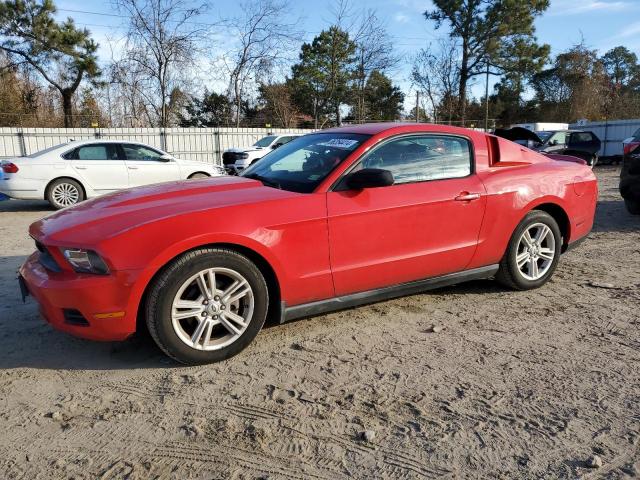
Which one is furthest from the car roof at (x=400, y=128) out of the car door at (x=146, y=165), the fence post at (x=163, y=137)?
the fence post at (x=163, y=137)

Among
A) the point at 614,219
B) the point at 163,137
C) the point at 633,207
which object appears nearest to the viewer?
the point at 614,219

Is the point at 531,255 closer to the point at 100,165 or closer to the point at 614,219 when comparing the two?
the point at 614,219

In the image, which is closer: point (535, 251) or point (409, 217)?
point (409, 217)

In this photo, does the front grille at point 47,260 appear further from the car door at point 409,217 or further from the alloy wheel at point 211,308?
the car door at point 409,217

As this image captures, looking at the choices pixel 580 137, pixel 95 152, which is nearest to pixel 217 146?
pixel 95 152

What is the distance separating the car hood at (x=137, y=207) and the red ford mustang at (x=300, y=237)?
0.02 metres

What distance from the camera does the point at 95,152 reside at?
10.4 m

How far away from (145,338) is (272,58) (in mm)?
23487

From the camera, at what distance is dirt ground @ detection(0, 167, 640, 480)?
7.50 ft

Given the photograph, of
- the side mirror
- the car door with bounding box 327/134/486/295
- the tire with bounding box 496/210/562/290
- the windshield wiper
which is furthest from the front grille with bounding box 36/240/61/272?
the tire with bounding box 496/210/562/290

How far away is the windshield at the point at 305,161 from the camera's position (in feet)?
12.2

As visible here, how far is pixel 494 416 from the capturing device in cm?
263

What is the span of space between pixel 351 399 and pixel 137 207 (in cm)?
185

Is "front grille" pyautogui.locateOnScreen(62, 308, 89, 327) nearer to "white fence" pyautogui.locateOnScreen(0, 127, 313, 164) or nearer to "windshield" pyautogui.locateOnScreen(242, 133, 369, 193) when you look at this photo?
"windshield" pyautogui.locateOnScreen(242, 133, 369, 193)
